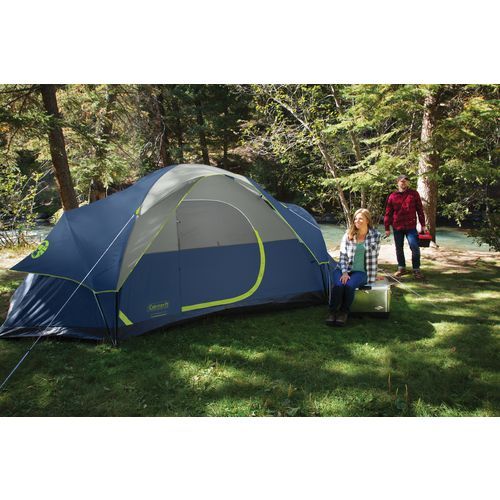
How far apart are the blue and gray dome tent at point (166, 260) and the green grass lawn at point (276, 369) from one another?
0.20 meters

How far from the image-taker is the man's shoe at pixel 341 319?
365 centimetres

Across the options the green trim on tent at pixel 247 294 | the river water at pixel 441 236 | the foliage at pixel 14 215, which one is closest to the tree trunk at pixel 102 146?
the foliage at pixel 14 215

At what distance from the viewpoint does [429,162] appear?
6.05 meters

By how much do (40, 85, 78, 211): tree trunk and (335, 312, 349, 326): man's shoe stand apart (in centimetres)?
482

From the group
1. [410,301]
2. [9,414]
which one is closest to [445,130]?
[410,301]

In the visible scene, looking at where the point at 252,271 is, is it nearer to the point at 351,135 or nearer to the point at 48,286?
the point at 48,286

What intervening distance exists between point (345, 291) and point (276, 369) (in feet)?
3.76

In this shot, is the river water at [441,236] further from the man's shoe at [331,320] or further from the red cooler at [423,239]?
the man's shoe at [331,320]

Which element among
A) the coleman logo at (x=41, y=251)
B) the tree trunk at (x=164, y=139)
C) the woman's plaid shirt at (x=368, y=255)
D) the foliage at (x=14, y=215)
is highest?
the tree trunk at (x=164, y=139)

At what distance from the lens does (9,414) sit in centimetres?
247

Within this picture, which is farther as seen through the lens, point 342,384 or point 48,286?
point 48,286

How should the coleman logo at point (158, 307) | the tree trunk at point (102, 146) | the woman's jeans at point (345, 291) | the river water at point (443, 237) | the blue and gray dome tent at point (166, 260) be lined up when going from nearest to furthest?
1. the blue and gray dome tent at point (166, 260)
2. the coleman logo at point (158, 307)
3. the woman's jeans at point (345, 291)
4. the tree trunk at point (102, 146)
5. the river water at point (443, 237)

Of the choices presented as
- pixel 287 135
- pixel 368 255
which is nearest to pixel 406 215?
pixel 368 255
